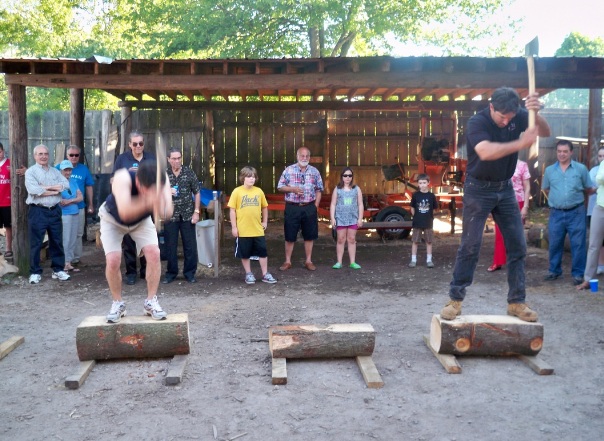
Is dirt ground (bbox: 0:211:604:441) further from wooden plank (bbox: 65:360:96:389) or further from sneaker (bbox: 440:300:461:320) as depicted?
sneaker (bbox: 440:300:461:320)

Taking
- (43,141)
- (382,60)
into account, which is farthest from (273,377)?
(43,141)

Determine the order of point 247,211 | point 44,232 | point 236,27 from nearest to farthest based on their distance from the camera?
point 247,211
point 44,232
point 236,27

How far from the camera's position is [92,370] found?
573 centimetres

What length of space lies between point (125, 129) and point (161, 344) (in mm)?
9713

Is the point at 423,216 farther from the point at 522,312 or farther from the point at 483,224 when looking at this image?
the point at 483,224

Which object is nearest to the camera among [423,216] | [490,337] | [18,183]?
[490,337]

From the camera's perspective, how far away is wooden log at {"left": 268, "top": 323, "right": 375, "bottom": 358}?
18.9ft

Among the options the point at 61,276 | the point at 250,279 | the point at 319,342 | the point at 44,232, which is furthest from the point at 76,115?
the point at 319,342

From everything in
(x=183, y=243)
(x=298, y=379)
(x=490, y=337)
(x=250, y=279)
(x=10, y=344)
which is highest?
(x=183, y=243)

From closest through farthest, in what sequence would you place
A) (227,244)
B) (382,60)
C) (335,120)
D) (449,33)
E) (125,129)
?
1. (382,60)
2. (227,244)
3. (125,129)
4. (335,120)
5. (449,33)

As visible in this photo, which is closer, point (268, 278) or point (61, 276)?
point (268, 278)

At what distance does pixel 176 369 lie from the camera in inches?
218

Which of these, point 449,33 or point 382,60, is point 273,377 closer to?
point 382,60

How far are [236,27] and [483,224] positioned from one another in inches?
580
